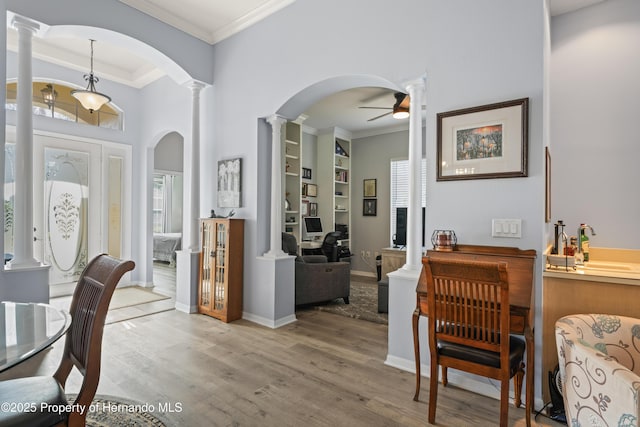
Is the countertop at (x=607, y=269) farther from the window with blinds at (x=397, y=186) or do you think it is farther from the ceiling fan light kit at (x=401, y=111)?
the window with blinds at (x=397, y=186)

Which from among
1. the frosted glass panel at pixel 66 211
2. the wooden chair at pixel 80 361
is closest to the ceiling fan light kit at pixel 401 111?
the wooden chair at pixel 80 361

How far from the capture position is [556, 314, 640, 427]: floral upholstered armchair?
3.91 feet

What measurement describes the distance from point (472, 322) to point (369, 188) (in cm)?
550

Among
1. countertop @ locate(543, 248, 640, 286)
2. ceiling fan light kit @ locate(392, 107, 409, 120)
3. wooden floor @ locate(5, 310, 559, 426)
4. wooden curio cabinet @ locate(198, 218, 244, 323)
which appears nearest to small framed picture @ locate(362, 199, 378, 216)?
ceiling fan light kit @ locate(392, 107, 409, 120)

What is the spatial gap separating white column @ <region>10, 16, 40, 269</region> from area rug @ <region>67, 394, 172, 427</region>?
5.40 feet

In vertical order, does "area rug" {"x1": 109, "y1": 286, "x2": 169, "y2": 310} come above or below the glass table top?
below

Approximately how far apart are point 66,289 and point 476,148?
5.93 metres

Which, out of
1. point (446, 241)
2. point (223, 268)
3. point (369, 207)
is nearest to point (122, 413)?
point (223, 268)

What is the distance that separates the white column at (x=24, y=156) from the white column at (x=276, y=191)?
229cm

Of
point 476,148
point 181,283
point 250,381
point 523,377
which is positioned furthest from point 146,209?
point 523,377

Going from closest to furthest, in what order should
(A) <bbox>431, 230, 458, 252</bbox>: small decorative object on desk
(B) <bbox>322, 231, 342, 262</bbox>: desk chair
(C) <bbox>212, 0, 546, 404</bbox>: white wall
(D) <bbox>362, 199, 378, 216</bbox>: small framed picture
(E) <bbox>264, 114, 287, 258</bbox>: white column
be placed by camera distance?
(C) <bbox>212, 0, 546, 404</bbox>: white wall < (A) <bbox>431, 230, 458, 252</bbox>: small decorative object on desk < (E) <bbox>264, 114, 287, 258</bbox>: white column < (B) <bbox>322, 231, 342, 262</bbox>: desk chair < (D) <bbox>362, 199, 378, 216</bbox>: small framed picture

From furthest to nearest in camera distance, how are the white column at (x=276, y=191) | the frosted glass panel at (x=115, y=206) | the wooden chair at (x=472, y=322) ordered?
the frosted glass panel at (x=115, y=206), the white column at (x=276, y=191), the wooden chair at (x=472, y=322)

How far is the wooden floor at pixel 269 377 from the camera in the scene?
7.02 ft

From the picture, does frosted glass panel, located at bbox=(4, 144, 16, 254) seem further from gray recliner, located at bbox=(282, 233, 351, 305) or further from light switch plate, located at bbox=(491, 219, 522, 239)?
light switch plate, located at bbox=(491, 219, 522, 239)
